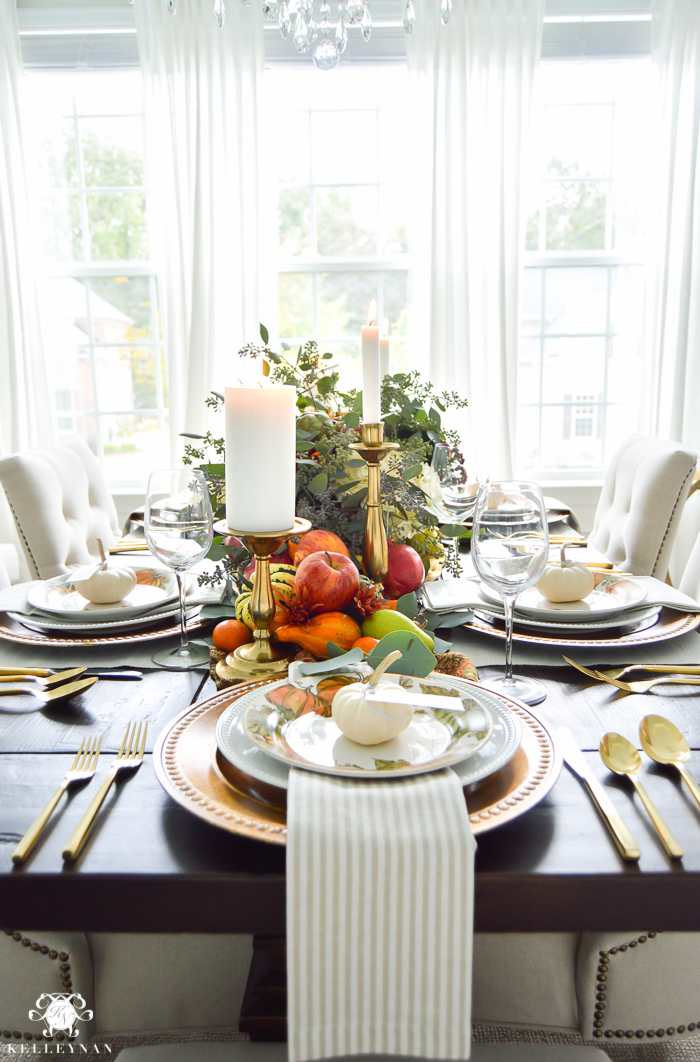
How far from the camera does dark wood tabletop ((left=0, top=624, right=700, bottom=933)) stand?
0.55m

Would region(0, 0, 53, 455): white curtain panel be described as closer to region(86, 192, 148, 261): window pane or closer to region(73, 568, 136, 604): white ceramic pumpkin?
region(86, 192, 148, 261): window pane

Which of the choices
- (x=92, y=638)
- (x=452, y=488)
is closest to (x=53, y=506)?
(x=92, y=638)

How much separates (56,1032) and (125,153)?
3662 millimetres

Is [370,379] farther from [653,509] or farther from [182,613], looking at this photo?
[653,509]

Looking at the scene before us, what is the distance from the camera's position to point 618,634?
108 cm

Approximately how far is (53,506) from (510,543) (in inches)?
56.4

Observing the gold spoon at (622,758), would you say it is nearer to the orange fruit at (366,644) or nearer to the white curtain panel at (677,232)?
the orange fruit at (366,644)

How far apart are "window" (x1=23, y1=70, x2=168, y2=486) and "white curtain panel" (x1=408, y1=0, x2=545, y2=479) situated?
1.29 metres

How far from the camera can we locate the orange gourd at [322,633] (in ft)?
2.98

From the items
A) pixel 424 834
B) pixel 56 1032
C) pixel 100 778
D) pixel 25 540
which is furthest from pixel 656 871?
pixel 25 540

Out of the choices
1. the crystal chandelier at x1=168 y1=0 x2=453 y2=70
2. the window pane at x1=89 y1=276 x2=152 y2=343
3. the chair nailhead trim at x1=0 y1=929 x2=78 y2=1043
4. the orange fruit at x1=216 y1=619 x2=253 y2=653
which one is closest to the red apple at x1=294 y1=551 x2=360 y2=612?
the orange fruit at x1=216 y1=619 x2=253 y2=653

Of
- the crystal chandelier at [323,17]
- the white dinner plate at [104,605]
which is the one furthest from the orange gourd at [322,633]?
the crystal chandelier at [323,17]

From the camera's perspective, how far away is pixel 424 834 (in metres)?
0.54

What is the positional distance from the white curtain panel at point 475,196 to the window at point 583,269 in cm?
22
